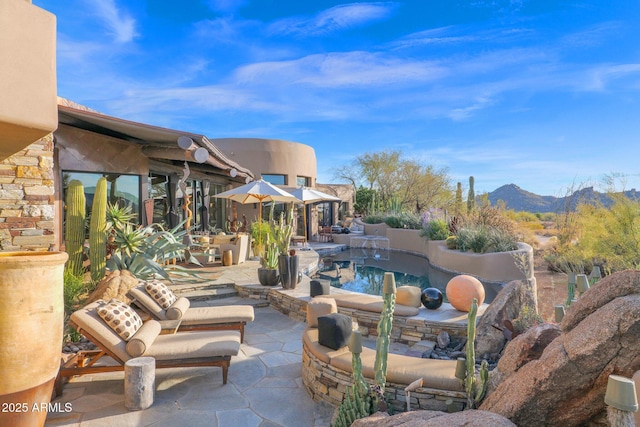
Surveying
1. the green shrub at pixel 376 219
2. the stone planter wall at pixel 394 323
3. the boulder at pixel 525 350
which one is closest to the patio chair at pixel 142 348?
the stone planter wall at pixel 394 323

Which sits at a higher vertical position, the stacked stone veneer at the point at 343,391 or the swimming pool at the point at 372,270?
the stacked stone veneer at the point at 343,391

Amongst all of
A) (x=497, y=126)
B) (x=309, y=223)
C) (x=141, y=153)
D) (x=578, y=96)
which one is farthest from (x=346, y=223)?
(x=141, y=153)

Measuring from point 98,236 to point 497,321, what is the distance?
6689mm

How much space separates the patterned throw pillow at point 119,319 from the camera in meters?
3.79

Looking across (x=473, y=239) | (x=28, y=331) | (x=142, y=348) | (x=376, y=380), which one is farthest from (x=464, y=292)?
(x=473, y=239)

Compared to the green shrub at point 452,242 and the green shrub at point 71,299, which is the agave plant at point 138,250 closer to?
the green shrub at point 71,299

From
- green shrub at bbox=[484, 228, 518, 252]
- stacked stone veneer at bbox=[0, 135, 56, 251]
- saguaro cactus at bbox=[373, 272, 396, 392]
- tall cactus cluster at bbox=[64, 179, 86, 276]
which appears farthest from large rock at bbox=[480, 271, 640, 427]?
green shrub at bbox=[484, 228, 518, 252]

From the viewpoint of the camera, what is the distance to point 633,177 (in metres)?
8.63

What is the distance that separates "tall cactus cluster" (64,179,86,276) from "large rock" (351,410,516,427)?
235 inches

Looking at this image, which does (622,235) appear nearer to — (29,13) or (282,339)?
(282,339)

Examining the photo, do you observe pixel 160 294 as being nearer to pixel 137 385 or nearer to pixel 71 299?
pixel 71 299

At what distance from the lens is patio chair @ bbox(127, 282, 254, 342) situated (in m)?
4.71

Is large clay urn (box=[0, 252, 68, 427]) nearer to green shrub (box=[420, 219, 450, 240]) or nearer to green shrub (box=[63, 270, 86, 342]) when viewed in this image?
green shrub (box=[63, 270, 86, 342])

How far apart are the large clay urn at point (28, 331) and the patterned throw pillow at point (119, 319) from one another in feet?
4.16
